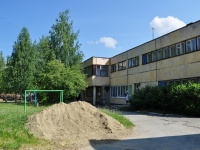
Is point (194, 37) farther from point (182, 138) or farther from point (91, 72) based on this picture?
point (91, 72)

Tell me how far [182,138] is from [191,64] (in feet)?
39.1

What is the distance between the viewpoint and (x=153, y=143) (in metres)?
8.33

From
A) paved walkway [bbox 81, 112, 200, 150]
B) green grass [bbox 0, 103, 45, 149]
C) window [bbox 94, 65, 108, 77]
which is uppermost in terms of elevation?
window [bbox 94, 65, 108, 77]

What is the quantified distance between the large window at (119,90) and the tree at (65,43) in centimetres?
669

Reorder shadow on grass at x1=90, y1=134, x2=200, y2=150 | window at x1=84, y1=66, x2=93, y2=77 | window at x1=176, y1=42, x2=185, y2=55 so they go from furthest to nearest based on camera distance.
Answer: window at x1=84, y1=66, x2=93, y2=77
window at x1=176, y1=42, x2=185, y2=55
shadow on grass at x1=90, y1=134, x2=200, y2=150

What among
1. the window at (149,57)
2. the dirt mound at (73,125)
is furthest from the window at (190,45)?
the dirt mound at (73,125)

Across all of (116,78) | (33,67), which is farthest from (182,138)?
(33,67)

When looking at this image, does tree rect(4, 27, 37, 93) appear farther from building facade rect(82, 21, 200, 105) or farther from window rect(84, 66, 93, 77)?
building facade rect(82, 21, 200, 105)

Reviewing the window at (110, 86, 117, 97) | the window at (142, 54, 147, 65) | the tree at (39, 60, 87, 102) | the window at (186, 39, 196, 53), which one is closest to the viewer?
the window at (186, 39, 196, 53)

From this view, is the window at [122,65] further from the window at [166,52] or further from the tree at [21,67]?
the tree at [21,67]

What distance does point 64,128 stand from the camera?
9258 mm

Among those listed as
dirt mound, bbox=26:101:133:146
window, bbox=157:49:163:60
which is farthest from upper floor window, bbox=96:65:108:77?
dirt mound, bbox=26:101:133:146

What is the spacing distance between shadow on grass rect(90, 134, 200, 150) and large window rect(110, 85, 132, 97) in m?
21.1

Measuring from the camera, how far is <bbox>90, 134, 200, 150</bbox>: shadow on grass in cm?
770
